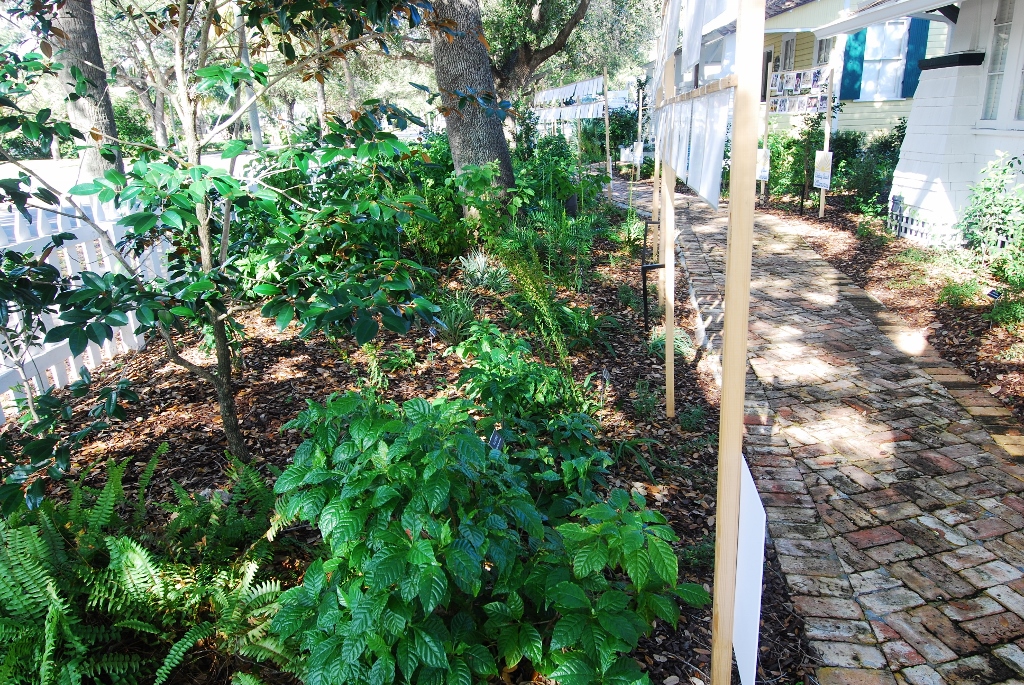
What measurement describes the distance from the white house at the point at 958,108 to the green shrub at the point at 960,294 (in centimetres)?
190

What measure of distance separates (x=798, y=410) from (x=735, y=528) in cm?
284

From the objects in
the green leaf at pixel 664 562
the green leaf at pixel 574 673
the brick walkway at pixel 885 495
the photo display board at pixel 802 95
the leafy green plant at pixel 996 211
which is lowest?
the brick walkway at pixel 885 495

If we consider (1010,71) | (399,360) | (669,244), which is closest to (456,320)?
(399,360)

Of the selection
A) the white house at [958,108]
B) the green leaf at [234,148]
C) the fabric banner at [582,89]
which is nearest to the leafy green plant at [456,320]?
the green leaf at [234,148]

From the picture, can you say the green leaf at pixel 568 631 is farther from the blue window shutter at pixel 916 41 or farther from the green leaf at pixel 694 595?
the blue window shutter at pixel 916 41

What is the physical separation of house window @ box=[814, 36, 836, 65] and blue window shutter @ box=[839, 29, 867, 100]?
45.3 inches

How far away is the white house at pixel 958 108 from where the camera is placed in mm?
6805

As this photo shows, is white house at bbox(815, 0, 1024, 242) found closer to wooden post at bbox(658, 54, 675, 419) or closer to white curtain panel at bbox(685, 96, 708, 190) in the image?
wooden post at bbox(658, 54, 675, 419)

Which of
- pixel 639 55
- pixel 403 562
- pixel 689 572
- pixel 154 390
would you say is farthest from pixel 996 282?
pixel 639 55

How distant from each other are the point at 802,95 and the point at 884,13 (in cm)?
428

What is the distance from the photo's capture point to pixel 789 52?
16.3 meters

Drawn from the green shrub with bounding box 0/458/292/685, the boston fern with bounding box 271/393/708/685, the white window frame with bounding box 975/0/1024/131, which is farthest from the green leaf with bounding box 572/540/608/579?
the white window frame with bounding box 975/0/1024/131

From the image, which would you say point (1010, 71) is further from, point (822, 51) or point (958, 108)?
point (822, 51)

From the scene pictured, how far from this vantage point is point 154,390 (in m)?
4.31
